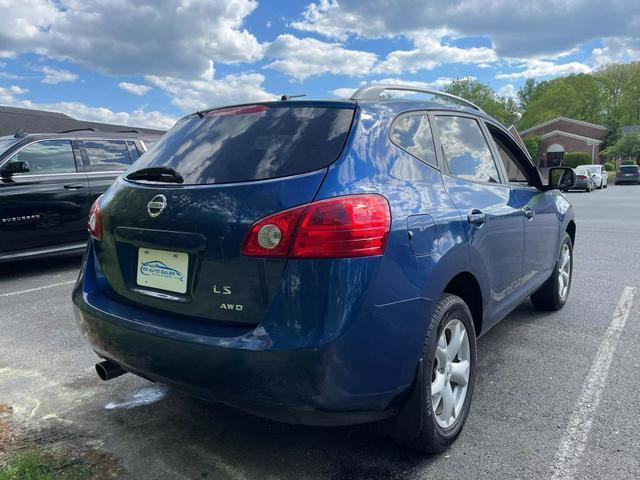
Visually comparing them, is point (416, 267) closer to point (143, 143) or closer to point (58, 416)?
point (58, 416)

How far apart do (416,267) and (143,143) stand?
6846 mm

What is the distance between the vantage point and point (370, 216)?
209 cm

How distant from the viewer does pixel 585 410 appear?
296cm

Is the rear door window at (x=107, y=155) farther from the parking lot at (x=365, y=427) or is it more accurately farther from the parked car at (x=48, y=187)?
the parking lot at (x=365, y=427)

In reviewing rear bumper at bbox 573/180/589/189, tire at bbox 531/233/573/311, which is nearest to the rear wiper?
tire at bbox 531/233/573/311

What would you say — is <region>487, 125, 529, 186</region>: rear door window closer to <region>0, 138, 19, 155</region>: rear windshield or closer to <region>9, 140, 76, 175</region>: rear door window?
<region>9, 140, 76, 175</region>: rear door window

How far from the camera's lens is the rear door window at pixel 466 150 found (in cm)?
296

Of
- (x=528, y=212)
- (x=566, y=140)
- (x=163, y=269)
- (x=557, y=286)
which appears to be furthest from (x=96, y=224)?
(x=566, y=140)

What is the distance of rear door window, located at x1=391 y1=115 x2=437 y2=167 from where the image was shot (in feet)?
8.30

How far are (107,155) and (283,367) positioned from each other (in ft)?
21.2

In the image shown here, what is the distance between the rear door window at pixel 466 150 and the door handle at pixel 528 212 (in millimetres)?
331

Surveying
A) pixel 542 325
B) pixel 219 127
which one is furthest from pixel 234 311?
pixel 542 325

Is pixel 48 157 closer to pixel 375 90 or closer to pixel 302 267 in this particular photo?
pixel 375 90

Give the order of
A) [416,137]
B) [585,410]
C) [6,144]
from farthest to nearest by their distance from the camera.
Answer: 1. [6,144]
2. [585,410]
3. [416,137]
